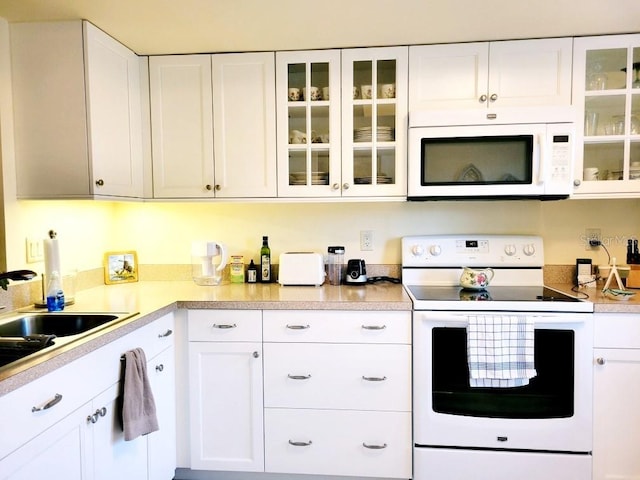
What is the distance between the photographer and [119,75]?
1.93m

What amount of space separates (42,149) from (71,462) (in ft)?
4.24

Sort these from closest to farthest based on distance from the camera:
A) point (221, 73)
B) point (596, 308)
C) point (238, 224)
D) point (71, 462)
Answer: point (71, 462) < point (596, 308) < point (221, 73) < point (238, 224)

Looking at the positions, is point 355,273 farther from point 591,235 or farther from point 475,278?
point 591,235

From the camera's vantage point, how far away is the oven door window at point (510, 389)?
1.70m

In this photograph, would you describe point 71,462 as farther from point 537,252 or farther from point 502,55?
point 502,55

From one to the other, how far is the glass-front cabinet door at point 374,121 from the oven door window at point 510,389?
2.61ft

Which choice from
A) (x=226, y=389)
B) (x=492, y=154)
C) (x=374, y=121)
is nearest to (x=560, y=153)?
(x=492, y=154)

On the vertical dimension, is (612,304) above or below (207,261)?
below

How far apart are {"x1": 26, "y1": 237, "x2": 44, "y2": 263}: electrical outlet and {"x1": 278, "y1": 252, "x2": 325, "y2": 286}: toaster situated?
114 centimetres

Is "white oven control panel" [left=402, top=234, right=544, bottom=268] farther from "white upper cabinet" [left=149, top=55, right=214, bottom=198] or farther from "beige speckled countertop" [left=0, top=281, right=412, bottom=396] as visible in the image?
"white upper cabinet" [left=149, top=55, right=214, bottom=198]

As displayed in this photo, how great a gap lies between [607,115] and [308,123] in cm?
150

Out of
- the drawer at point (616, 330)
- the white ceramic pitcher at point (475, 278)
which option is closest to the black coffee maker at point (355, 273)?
the white ceramic pitcher at point (475, 278)

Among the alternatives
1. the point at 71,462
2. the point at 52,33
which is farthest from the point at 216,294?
the point at 52,33

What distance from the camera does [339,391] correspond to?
1783 mm
